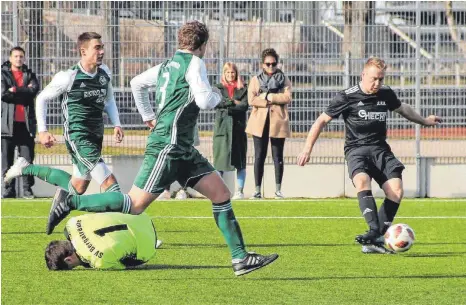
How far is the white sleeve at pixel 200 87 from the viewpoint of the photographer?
31.6ft

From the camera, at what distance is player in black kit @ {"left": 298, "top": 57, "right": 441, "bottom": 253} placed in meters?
12.2

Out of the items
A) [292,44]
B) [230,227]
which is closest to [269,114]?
[292,44]

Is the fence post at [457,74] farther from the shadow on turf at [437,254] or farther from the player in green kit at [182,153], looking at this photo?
the player in green kit at [182,153]

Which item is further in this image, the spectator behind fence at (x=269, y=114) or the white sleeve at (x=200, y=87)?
the spectator behind fence at (x=269, y=114)

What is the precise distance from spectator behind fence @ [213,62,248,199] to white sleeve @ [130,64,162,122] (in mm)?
7555

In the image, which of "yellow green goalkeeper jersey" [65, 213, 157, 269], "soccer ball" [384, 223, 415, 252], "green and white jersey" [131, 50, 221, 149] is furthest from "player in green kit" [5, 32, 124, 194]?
"soccer ball" [384, 223, 415, 252]

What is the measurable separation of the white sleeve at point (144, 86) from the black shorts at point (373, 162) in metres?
2.38

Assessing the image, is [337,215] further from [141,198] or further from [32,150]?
[141,198]

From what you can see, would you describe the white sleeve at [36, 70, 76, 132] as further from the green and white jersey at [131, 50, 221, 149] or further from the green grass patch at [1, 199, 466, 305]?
the green and white jersey at [131, 50, 221, 149]

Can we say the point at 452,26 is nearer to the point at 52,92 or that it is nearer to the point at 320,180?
the point at 320,180

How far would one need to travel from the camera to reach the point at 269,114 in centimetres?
1866

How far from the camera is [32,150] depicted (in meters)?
18.7

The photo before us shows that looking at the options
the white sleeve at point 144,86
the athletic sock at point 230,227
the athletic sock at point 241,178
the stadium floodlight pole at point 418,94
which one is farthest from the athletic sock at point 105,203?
the stadium floodlight pole at point 418,94

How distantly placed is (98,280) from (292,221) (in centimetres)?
579
